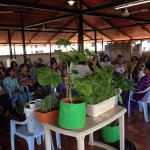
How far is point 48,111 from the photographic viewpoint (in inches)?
61.2

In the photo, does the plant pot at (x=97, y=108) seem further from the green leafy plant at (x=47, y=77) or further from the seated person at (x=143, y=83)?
the seated person at (x=143, y=83)

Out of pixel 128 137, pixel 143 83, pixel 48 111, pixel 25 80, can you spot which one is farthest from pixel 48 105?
pixel 25 80

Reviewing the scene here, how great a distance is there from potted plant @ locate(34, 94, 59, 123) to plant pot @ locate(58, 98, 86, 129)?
17 cm

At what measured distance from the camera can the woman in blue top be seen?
381 cm

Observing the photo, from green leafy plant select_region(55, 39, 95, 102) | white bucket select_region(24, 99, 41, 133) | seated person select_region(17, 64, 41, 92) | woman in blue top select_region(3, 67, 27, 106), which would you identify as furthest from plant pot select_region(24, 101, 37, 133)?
seated person select_region(17, 64, 41, 92)

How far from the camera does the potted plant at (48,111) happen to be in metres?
1.52

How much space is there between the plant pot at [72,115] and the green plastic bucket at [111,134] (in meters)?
1.16

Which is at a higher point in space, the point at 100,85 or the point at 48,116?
the point at 100,85

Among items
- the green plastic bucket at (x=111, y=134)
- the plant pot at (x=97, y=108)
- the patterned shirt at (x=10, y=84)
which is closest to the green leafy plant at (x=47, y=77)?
the plant pot at (x=97, y=108)

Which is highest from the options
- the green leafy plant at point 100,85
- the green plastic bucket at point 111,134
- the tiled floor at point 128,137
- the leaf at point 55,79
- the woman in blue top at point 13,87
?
the leaf at point 55,79

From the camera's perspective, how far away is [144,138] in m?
2.64

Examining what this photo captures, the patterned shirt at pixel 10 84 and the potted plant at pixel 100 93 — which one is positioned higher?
the potted plant at pixel 100 93

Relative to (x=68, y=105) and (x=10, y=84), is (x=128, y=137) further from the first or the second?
(x=10, y=84)

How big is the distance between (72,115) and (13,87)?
9.23 feet
